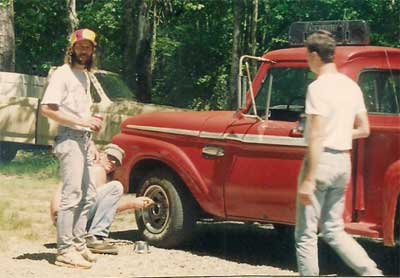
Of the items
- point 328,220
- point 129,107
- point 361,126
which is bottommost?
point 328,220

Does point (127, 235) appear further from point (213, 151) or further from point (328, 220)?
point (328, 220)

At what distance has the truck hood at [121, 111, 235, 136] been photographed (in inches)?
314

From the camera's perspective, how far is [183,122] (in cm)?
826

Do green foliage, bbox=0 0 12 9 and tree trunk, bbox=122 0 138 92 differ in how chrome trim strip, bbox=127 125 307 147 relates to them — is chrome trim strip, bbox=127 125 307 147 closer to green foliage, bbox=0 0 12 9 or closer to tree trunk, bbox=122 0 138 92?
green foliage, bbox=0 0 12 9

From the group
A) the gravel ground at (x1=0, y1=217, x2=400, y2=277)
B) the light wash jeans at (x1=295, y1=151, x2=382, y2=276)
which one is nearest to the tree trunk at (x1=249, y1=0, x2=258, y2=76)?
the gravel ground at (x1=0, y1=217, x2=400, y2=277)

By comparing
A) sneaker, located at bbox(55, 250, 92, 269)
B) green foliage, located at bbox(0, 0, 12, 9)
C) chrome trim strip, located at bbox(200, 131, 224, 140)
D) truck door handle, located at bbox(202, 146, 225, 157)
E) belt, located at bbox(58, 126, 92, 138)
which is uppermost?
green foliage, located at bbox(0, 0, 12, 9)

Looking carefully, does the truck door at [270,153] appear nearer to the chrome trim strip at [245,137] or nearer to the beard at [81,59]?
the chrome trim strip at [245,137]

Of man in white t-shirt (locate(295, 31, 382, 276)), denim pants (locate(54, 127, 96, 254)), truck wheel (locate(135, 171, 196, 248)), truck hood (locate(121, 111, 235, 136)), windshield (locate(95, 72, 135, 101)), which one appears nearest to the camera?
man in white t-shirt (locate(295, 31, 382, 276))

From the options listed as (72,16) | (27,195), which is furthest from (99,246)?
(72,16)

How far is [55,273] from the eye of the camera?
7293mm

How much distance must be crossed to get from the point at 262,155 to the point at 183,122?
0.98m

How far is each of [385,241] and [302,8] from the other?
7566mm

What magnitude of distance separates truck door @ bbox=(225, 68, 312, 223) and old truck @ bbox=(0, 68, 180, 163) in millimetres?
4545

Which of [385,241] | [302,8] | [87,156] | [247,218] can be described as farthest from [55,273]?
[302,8]
